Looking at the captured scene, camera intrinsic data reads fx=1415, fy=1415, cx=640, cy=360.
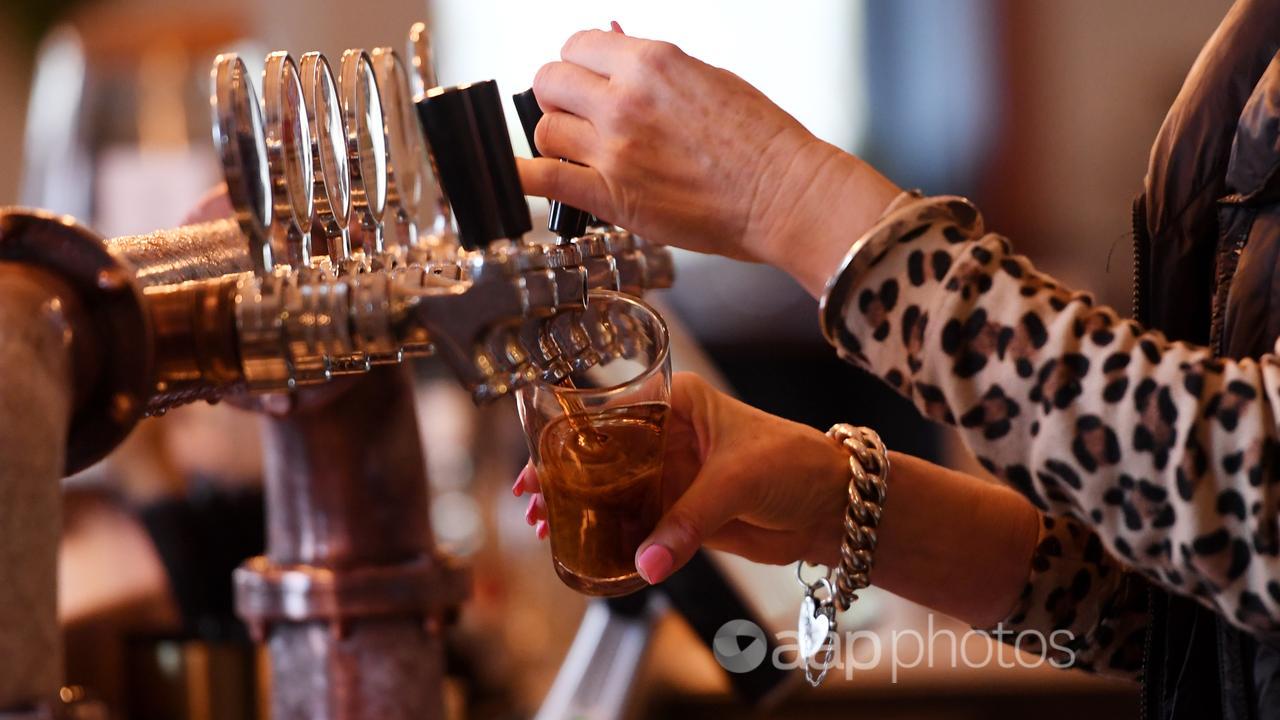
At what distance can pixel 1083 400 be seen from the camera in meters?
0.63

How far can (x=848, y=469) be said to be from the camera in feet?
2.79

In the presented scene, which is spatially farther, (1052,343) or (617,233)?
(617,233)

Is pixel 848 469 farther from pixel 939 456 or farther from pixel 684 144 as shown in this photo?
pixel 939 456

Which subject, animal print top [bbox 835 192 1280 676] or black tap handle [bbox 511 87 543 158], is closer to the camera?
animal print top [bbox 835 192 1280 676]

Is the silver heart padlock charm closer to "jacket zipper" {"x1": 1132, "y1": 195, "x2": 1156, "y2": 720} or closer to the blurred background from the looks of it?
"jacket zipper" {"x1": 1132, "y1": 195, "x2": 1156, "y2": 720}

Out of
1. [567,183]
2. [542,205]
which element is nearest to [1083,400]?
[567,183]

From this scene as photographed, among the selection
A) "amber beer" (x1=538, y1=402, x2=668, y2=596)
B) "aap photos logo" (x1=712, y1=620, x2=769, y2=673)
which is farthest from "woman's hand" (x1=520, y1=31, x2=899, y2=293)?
"aap photos logo" (x1=712, y1=620, x2=769, y2=673)

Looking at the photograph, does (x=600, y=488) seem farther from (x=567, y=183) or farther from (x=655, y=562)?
(x=567, y=183)

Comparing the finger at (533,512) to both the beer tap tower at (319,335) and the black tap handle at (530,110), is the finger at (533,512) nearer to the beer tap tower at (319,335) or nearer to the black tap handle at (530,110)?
the beer tap tower at (319,335)

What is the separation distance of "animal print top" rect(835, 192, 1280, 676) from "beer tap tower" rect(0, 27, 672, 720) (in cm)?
15

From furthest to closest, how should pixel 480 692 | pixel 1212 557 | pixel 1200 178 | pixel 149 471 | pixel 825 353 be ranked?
pixel 825 353
pixel 480 692
pixel 149 471
pixel 1200 178
pixel 1212 557

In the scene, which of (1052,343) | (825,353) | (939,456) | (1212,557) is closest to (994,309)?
(1052,343)

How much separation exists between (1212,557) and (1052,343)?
0.38 ft

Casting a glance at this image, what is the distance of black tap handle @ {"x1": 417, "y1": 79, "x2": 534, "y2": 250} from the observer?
0.59 meters
